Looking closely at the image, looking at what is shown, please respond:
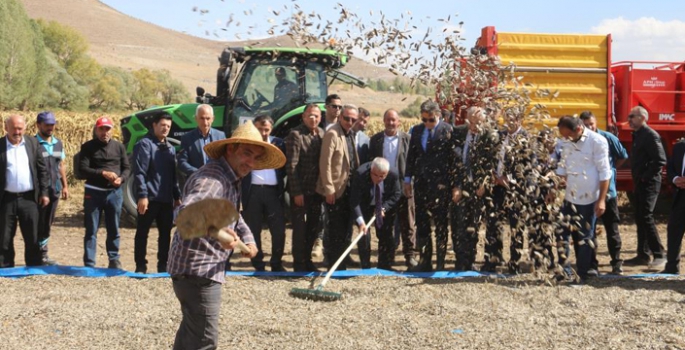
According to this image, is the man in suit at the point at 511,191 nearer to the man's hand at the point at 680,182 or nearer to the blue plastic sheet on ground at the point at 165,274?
the blue plastic sheet on ground at the point at 165,274

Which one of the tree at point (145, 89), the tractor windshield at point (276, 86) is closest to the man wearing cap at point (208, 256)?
the tractor windshield at point (276, 86)

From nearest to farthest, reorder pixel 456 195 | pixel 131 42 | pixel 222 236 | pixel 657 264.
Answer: pixel 222 236 → pixel 456 195 → pixel 657 264 → pixel 131 42

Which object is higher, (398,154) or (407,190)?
(398,154)

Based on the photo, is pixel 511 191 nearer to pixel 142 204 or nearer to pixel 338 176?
pixel 338 176

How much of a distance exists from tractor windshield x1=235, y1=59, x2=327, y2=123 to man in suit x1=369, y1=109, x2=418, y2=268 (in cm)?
244

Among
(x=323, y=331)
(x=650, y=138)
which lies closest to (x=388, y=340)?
(x=323, y=331)

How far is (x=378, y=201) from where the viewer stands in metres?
7.26

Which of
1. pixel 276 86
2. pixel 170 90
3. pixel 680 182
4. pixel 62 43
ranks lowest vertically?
pixel 680 182

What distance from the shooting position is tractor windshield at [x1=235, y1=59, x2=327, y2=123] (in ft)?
32.3

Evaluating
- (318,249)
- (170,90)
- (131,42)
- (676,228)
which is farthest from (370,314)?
(131,42)

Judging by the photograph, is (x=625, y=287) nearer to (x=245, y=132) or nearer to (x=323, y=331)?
(x=323, y=331)

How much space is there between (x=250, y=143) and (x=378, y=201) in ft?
11.5

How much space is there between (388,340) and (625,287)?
261 cm

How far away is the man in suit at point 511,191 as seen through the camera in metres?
6.62
